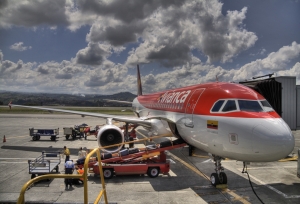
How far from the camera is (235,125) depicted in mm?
8945

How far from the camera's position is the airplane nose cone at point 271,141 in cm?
811

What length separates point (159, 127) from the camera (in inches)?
669

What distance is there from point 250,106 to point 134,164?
6801mm

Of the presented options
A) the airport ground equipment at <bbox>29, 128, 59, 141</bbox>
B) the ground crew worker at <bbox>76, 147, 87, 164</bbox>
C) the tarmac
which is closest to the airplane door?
the tarmac

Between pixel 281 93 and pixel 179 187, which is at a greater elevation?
pixel 281 93

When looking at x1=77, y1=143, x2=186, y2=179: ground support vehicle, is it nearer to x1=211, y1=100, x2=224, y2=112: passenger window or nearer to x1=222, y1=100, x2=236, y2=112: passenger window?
x1=211, y1=100, x2=224, y2=112: passenger window

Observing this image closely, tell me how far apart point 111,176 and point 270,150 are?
8.01 m

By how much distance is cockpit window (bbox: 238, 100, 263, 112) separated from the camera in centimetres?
930

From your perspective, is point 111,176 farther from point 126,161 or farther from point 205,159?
point 205,159

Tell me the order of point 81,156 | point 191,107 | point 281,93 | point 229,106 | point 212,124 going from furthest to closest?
point 81,156 < point 281,93 < point 191,107 < point 212,124 < point 229,106

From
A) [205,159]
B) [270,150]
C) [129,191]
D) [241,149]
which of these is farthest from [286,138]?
[205,159]

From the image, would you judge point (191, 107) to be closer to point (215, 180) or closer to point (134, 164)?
point (215, 180)

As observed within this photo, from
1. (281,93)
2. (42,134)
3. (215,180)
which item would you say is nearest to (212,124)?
(215,180)

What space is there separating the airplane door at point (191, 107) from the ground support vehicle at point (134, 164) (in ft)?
8.31
